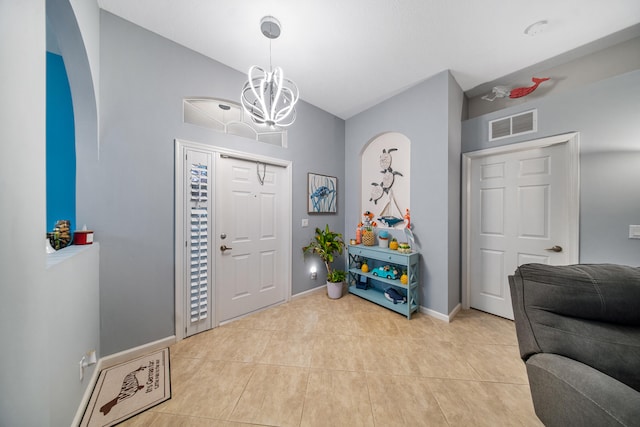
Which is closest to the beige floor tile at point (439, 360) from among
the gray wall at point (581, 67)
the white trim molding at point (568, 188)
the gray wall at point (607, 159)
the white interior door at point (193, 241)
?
the white trim molding at point (568, 188)

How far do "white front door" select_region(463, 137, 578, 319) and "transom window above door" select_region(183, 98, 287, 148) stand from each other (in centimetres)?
273

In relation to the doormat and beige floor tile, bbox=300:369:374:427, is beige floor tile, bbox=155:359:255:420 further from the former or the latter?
beige floor tile, bbox=300:369:374:427

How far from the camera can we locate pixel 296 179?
298 cm

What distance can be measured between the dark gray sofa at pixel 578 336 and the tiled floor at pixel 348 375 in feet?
2.30

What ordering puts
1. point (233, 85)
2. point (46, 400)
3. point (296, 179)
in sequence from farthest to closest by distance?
point (296, 179) → point (233, 85) → point (46, 400)

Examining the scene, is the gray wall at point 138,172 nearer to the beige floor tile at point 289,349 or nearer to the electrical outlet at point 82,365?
the electrical outlet at point 82,365

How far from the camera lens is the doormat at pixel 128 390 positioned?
129cm

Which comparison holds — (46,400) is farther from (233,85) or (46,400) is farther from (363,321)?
(233,85)

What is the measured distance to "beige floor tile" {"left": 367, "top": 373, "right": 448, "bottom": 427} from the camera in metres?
1.27

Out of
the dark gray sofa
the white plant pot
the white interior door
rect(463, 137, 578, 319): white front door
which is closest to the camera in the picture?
the dark gray sofa

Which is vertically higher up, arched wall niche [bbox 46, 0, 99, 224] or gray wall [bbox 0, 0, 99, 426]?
arched wall niche [bbox 46, 0, 99, 224]

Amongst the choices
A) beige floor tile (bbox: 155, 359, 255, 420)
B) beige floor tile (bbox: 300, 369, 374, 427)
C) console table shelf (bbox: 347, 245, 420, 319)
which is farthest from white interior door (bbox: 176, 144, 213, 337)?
console table shelf (bbox: 347, 245, 420, 319)

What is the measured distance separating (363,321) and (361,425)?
3.92ft

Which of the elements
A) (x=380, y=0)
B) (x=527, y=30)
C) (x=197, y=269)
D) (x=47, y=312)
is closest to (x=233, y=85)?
(x=380, y=0)
